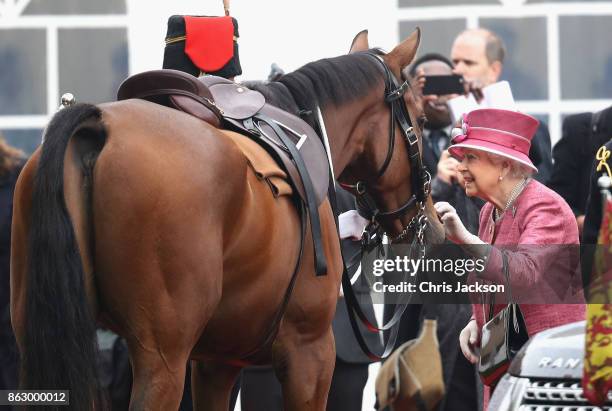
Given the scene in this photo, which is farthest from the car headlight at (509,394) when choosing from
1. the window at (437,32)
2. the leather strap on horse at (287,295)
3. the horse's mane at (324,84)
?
the window at (437,32)

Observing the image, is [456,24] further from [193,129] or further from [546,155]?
Result: [193,129]

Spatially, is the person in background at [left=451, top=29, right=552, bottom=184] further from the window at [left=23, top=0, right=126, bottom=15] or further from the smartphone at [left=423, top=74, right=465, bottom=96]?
the window at [left=23, top=0, right=126, bottom=15]

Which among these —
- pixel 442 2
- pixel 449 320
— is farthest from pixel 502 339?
pixel 442 2

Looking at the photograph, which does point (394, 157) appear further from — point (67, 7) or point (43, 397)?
point (67, 7)

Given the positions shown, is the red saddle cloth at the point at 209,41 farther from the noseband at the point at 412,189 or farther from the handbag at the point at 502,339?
the handbag at the point at 502,339

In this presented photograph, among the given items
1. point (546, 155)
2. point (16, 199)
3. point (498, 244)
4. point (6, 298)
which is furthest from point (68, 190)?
point (546, 155)

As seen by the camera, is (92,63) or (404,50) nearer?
(404,50)

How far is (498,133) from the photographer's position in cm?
495

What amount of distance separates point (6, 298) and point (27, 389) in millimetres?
3284

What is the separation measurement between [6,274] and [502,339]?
3.37 m

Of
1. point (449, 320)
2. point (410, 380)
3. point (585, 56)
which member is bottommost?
point (449, 320)

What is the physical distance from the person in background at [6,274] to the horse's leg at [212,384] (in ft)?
6.87

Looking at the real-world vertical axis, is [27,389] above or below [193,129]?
below

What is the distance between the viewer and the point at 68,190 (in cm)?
393
